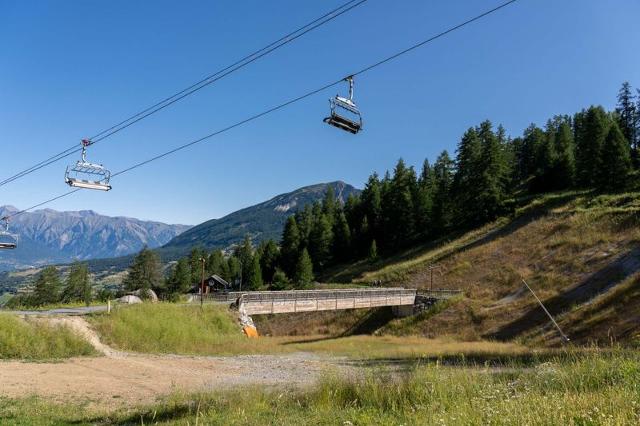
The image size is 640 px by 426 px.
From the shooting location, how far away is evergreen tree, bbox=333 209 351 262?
9062 centimetres

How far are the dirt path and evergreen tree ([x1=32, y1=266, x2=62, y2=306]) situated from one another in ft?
242

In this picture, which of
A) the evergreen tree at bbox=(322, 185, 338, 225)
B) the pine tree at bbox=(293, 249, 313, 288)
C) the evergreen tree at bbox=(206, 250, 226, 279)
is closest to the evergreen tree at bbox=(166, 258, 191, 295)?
the evergreen tree at bbox=(206, 250, 226, 279)

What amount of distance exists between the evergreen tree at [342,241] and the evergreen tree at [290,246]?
24.7 ft

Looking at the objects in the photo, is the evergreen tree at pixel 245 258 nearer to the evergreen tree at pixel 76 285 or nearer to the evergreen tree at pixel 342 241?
the evergreen tree at pixel 342 241

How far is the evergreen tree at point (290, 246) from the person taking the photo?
90625mm

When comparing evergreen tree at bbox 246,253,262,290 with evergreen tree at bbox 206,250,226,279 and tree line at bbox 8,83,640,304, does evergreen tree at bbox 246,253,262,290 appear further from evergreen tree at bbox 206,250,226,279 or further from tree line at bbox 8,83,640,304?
A: evergreen tree at bbox 206,250,226,279

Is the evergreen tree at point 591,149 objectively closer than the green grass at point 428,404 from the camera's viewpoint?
No

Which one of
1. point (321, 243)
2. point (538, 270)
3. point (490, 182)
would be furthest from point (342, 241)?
point (538, 270)

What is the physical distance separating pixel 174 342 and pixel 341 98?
2478 centimetres

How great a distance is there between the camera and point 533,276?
170 feet

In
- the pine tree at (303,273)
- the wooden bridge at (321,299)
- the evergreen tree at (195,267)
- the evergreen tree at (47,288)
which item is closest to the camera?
the wooden bridge at (321,299)

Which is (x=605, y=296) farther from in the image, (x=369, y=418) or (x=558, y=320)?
(x=369, y=418)

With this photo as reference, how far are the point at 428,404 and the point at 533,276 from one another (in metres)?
50.1

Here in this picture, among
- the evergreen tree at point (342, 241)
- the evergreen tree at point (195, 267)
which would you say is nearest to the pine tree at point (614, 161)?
the evergreen tree at point (342, 241)
